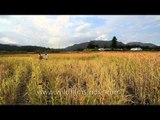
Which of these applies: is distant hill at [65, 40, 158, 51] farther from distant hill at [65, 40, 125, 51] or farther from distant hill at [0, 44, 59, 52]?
distant hill at [0, 44, 59, 52]

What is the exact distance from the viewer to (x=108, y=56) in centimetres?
595

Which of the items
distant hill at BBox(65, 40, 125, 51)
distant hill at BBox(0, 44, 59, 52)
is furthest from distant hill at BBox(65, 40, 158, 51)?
distant hill at BBox(0, 44, 59, 52)

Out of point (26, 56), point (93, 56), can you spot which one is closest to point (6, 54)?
point (26, 56)

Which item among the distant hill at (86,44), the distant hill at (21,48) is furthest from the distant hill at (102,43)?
the distant hill at (21,48)

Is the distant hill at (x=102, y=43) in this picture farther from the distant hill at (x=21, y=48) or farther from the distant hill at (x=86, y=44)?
the distant hill at (x=21, y=48)

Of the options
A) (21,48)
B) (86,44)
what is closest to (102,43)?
(86,44)

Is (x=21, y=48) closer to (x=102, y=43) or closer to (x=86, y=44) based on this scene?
(x=86, y=44)
